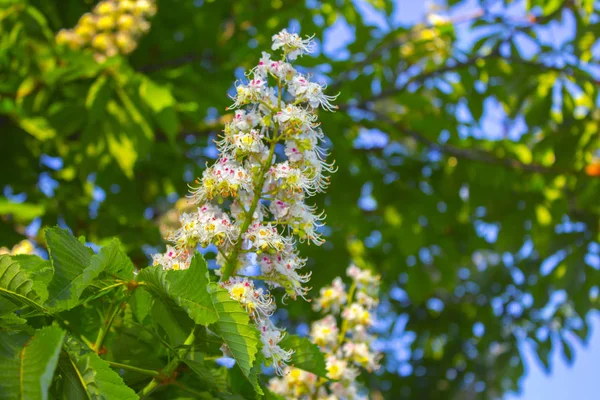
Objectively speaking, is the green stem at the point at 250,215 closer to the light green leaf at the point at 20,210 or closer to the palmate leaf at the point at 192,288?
the palmate leaf at the point at 192,288

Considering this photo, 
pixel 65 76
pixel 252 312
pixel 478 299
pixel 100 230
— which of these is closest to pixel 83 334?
pixel 252 312

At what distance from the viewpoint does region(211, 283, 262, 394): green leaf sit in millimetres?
1109

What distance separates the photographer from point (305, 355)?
145 centimetres

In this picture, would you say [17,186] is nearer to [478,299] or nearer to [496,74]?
[496,74]

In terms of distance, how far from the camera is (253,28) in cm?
450

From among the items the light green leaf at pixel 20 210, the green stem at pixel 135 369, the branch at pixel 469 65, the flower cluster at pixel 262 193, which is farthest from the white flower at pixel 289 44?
the light green leaf at pixel 20 210

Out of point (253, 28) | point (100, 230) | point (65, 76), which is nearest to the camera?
point (65, 76)

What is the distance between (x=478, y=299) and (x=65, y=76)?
412 cm

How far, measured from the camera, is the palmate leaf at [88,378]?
40.5 inches

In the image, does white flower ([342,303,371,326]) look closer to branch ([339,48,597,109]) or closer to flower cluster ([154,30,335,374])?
flower cluster ([154,30,335,374])

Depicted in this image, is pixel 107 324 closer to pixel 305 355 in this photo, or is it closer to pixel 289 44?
pixel 305 355

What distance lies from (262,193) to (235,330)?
0.33m

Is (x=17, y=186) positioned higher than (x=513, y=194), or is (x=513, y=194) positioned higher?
(x=513, y=194)

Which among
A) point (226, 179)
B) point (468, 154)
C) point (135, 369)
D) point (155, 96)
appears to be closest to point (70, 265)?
point (135, 369)
